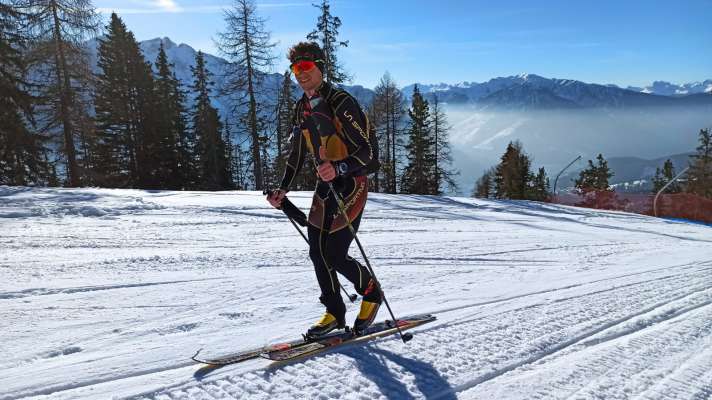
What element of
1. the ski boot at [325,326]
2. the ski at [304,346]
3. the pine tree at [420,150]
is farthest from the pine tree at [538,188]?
the ski boot at [325,326]

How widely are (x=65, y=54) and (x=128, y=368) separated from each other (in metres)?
22.0

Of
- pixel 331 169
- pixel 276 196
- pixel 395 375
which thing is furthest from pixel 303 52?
pixel 395 375

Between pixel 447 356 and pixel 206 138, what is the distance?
35185 millimetres

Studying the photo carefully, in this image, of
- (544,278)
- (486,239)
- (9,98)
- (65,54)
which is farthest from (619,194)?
(9,98)

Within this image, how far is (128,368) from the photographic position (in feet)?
9.77

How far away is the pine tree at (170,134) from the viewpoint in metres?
31.1

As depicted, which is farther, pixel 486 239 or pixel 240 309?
pixel 486 239

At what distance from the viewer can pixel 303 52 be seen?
3221 millimetres

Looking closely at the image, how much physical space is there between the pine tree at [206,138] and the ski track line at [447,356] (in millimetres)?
32363

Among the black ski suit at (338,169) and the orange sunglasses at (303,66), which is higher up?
the orange sunglasses at (303,66)

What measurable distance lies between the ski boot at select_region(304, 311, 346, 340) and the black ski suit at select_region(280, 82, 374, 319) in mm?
43

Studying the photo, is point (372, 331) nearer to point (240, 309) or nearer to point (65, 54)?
point (240, 309)

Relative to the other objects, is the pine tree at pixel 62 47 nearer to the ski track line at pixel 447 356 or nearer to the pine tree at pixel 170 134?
the pine tree at pixel 170 134

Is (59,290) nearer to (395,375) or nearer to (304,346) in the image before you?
(304,346)
